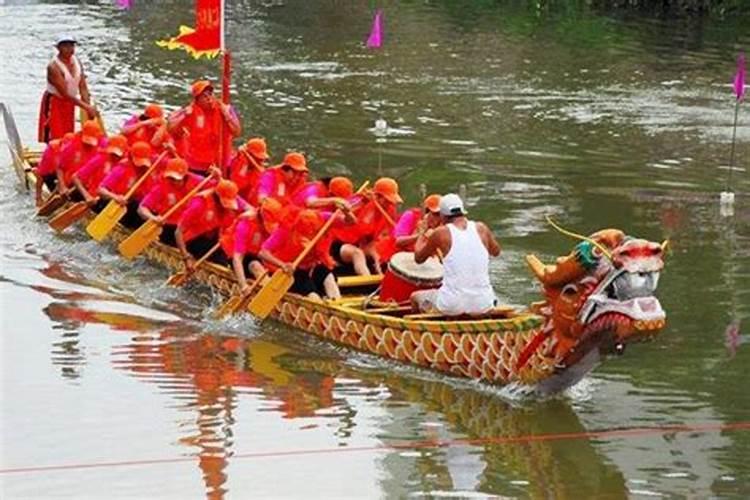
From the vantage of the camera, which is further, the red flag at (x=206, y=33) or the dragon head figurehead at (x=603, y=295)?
the red flag at (x=206, y=33)

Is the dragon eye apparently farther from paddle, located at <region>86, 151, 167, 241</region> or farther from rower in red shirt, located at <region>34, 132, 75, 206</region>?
rower in red shirt, located at <region>34, 132, 75, 206</region>

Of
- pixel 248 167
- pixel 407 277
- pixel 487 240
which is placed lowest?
pixel 407 277

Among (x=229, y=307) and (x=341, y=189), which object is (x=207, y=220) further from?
(x=341, y=189)

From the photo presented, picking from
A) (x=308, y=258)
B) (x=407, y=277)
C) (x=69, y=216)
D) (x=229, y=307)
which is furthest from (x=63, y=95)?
(x=407, y=277)

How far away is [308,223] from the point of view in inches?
562

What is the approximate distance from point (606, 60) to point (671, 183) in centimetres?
1237

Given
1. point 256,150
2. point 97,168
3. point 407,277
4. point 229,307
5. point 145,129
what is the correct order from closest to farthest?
point 407,277 < point 229,307 < point 256,150 < point 97,168 < point 145,129

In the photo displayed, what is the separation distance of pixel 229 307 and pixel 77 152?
162 inches

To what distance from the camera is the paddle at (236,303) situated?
14562mm

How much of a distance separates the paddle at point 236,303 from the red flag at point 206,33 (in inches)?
137

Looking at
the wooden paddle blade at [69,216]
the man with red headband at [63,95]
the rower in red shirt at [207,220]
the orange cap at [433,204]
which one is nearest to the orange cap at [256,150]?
the rower in red shirt at [207,220]

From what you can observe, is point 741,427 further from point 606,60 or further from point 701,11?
point 701,11

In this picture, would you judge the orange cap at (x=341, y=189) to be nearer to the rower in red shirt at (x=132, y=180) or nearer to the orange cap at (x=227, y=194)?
the orange cap at (x=227, y=194)

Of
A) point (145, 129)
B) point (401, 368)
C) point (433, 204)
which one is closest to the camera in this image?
point (401, 368)
